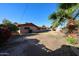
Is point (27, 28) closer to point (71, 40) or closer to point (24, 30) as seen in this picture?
point (24, 30)

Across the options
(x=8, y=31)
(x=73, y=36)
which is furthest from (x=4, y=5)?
(x=73, y=36)

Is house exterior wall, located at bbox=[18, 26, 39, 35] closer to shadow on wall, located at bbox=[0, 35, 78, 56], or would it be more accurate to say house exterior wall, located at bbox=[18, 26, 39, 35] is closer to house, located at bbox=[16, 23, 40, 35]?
house, located at bbox=[16, 23, 40, 35]

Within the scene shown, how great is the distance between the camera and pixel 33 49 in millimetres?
4922

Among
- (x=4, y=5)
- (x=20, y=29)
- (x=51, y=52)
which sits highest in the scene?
(x=4, y=5)

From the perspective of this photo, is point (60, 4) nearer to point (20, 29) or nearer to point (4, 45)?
point (20, 29)

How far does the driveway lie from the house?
7 centimetres

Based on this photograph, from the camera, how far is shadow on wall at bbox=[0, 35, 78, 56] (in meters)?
4.88

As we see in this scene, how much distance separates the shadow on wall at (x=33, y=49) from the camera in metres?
4.88

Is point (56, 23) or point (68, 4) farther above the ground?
Answer: point (68, 4)

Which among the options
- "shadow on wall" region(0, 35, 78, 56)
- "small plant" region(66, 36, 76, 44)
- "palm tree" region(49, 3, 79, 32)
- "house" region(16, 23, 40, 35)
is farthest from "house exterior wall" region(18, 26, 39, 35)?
"small plant" region(66, 36, 76, 44)

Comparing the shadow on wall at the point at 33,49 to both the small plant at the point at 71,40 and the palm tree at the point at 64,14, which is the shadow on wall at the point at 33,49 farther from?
the palm tree at the point at 64,14

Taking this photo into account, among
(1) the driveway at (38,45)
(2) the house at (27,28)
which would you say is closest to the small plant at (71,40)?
(1) the driveway at (38,45)

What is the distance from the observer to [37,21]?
4.97 metres

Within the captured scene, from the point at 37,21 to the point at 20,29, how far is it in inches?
11.6
